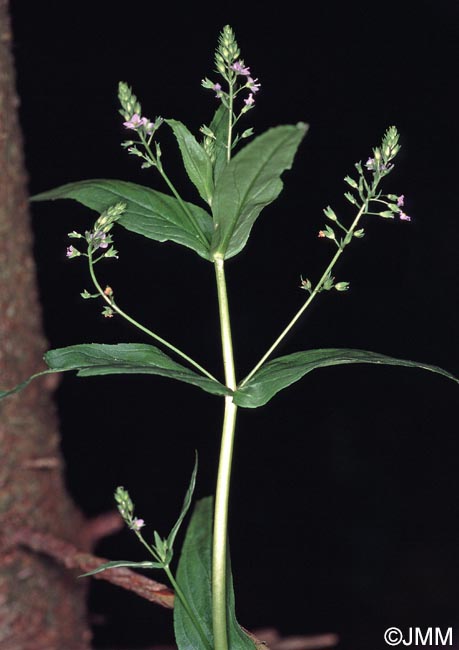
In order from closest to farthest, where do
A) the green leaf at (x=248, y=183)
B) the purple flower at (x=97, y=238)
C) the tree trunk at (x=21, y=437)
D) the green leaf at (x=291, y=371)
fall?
the green leaf at (x=248, y=183)
the green leaf at (x=291, y=371)
the purple flower at (x=97, y=238)
the tree trunk at (x=21, y=437)

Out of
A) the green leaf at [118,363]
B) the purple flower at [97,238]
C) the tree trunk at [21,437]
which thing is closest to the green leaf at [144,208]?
the purple flower at [97,238]

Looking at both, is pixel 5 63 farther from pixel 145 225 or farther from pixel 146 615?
pixel 146 615

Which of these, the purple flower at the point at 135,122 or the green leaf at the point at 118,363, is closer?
Answer: the green leaf at the point at 118,363

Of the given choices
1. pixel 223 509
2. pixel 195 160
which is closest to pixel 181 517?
pixel 223 509

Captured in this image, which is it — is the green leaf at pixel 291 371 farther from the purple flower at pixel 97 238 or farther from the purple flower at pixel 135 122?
the purple flower at pixel 135 122

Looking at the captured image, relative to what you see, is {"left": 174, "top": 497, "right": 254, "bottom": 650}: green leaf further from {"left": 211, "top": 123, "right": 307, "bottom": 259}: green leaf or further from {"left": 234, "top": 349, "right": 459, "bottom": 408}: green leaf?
{"left": 211, "top": 123, "right": 307, "bottom": 259}: green leaf

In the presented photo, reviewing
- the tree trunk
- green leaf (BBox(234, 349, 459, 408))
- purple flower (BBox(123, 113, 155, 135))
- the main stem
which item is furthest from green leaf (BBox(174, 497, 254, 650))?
the tree trunk

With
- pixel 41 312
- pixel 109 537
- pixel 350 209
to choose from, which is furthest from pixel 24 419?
pixel 350 209
